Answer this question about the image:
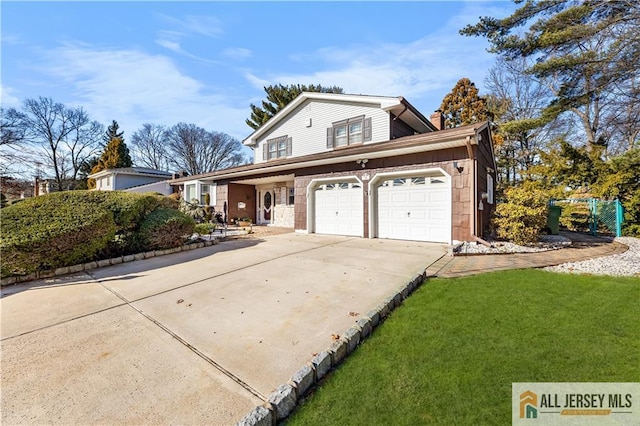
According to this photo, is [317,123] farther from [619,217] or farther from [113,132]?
[113,132]

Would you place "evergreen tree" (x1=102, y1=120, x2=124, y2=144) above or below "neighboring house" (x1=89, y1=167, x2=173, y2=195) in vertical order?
above

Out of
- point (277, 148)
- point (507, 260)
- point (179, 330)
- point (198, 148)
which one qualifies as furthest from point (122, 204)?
point (198, 148)

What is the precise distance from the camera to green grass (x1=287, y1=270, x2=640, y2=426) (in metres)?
1.95

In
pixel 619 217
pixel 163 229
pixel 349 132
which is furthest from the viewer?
pixel 349 132

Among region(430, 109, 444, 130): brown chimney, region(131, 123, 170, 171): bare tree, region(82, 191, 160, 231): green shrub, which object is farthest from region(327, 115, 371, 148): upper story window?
region(131, 123, 170, 171): bare tree

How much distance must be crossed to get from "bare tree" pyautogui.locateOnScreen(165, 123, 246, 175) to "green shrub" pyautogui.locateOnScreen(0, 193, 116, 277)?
32.0 metres

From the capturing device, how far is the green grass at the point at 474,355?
195cm

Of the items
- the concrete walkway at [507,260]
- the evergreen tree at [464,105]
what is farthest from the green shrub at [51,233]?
the evergreen tree at [464,105]

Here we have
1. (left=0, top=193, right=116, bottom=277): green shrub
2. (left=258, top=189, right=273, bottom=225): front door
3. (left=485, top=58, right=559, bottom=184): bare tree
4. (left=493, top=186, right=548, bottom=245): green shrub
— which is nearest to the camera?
(left=0, top=193, right=116, bottom=277): green shrub

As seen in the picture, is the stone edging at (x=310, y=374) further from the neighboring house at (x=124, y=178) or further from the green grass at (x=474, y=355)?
the neighboring house at (x=124, y=178)

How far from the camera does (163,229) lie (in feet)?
25.2

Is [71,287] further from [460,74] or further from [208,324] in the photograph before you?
[460,74]

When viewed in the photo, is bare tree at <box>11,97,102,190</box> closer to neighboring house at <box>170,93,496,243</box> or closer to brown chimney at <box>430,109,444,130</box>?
neighboring house at <box>170,93,496,243</box>

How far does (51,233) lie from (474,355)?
7799 mm
